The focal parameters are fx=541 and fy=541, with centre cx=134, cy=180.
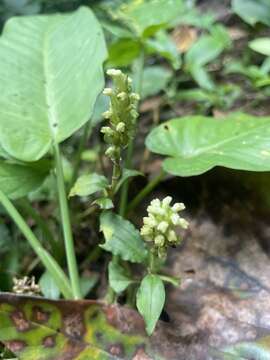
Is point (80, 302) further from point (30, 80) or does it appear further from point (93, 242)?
point (30, 80)

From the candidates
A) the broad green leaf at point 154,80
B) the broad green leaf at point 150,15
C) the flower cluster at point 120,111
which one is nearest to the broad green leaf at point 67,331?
the flower cluster at point 120,111

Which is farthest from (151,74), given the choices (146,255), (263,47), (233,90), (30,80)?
(146,255)

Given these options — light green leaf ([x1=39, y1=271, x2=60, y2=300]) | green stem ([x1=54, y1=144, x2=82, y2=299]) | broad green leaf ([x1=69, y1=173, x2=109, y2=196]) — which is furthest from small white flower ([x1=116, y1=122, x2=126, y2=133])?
light green leaf ([x1=39, y1=271, x2=60, y2=300])

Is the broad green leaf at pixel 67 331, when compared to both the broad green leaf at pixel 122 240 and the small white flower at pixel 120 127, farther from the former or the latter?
the small white flower at pixel 120 127

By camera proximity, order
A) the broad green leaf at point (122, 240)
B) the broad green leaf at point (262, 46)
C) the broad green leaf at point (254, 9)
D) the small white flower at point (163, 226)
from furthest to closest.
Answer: the broad green leaf at point (254, 9)
the broad green leaf at point (262, 46)
the broad green leaf at point (122, 240)
the small white flower at point (163, 226)

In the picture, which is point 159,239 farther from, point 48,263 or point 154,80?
point 154,80

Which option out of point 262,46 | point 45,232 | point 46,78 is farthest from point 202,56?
point 45,232
